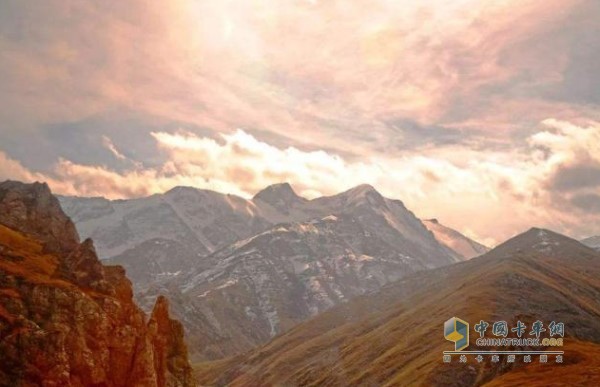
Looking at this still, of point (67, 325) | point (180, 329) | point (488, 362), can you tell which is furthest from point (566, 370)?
point (67, 325)

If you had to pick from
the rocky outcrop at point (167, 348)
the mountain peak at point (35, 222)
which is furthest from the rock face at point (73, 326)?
the mountain peak at point (35, 222)

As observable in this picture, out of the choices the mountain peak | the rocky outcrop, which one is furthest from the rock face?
the mountain peak

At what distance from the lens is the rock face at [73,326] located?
8112 cm

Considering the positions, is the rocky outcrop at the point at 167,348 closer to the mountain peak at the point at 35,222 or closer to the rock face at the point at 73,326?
the rock face at the point at 73,326

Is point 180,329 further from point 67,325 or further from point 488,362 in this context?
point 488,362

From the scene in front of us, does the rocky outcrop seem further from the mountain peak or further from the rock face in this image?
the mountain peak

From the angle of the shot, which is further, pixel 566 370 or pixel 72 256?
pixel 566 370

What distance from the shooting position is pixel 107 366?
92312 mm

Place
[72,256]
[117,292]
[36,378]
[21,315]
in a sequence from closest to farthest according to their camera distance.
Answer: [36,378] → [21,315] → [117,292] → [72,256]

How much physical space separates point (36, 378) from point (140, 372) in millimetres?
21644

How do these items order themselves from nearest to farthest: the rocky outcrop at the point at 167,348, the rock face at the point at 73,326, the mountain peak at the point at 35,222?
the rock face at the point at 73,326 → the rocky outcrop at the point at 167,348 → the mountain peak at the point at 35,222

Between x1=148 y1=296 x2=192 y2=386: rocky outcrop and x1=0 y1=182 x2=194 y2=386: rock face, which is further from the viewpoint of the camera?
x1=148 y1=296 x2=192 y2=386: rocky outcrop

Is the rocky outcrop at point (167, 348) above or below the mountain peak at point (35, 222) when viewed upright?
below

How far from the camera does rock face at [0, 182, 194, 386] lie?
8112cm
